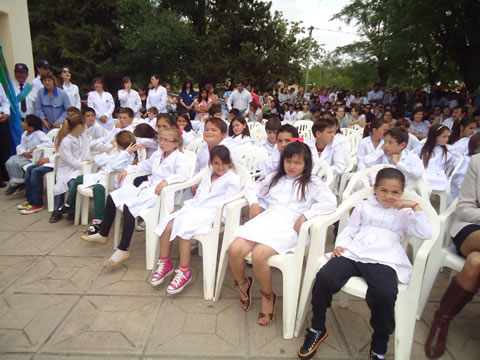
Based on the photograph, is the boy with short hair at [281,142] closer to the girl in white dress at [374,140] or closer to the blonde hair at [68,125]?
the girl in white dress at [374,140]

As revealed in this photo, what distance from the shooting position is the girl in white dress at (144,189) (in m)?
2.84

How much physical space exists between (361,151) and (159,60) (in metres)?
10.7

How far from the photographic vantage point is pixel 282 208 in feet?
8.28

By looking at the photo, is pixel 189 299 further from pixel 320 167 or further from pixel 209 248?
pixel 320 167

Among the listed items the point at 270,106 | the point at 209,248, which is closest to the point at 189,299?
the point at 209,248

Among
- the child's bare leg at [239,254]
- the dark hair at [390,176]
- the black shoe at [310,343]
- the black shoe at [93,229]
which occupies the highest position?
the dark hair at [390,176]

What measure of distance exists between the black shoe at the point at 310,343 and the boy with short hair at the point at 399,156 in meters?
1.68

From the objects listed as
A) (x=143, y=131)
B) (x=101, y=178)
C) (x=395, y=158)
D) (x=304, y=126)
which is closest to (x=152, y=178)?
(x=101, y=178)

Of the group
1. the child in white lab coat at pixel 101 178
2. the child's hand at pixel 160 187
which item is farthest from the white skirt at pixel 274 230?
the child in white lab coat at pixel 101 178

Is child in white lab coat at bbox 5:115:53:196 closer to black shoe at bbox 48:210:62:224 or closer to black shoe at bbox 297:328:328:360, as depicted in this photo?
black shoe at bbox 48:210:62:224

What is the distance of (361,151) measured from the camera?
4.15 metres

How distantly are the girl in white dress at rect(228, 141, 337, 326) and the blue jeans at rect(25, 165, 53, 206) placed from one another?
9.36 ft

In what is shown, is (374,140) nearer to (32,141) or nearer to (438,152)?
(438,152)

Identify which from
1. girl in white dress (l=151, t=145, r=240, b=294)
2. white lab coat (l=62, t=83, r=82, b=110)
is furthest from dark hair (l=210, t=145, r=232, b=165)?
white lab coat (l=62, t=83, r=82, b=110)
